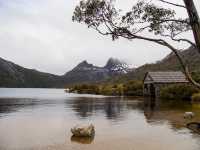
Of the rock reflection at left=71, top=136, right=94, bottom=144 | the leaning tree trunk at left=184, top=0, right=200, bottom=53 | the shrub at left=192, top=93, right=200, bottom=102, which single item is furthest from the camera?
the shrub at left=192, top=93, right=200, bottom=102

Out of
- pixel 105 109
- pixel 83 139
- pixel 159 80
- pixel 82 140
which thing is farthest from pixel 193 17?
pixel 159 80

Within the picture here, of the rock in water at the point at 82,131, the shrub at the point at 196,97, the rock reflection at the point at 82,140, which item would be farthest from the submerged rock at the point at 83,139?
the shrub at the point at 196,97

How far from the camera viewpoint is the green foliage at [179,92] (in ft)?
217

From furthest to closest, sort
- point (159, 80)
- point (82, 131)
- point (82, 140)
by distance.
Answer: point (159, 80) < point (82, 131) < point (82, 140)

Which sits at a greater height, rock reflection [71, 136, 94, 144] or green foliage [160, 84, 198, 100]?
green foliage [160, 84, 198, 100]

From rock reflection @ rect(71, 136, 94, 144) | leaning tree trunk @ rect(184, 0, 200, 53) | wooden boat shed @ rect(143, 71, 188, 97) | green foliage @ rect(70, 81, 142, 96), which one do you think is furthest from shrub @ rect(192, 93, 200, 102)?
leaning tree trunk @ rect(184, 0, 200, 53)

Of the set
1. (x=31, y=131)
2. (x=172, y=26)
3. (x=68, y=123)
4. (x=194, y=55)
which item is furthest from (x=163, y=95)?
(x=194, y=55)

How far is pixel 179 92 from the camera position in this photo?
2692 inches

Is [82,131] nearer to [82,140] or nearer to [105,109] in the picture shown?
[82,140]

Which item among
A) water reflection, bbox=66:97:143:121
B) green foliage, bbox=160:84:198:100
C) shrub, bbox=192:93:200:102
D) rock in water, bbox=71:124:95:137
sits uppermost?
green foliage, bbox=160:84:198:100

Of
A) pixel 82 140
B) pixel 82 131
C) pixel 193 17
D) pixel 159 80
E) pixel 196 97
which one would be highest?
pixel 159 80

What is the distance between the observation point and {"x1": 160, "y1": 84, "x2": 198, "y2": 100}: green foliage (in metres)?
66.0

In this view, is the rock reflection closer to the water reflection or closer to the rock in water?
the rock in water

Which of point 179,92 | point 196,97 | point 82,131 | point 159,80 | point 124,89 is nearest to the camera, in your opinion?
point 82,131
